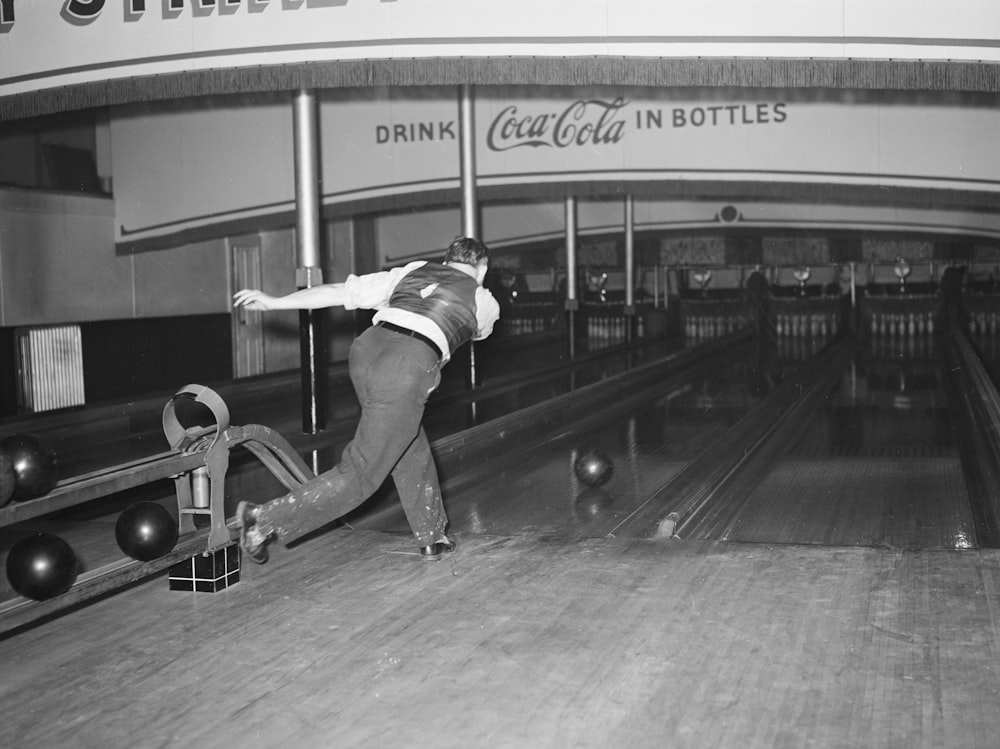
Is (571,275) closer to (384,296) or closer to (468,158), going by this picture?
(468,158)

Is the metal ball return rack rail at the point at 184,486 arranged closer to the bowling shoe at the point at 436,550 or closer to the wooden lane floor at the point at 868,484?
the bowling shoe at the point at 436,550

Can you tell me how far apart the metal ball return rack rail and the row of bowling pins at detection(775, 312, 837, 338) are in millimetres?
12826

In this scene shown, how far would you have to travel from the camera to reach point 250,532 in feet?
11.0

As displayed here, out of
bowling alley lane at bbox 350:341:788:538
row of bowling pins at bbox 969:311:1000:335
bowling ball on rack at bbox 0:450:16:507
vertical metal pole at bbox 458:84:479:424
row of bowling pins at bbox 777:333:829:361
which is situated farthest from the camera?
row of bowling pins at bbox 969:311:1000:335

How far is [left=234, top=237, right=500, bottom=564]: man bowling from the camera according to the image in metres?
3.33

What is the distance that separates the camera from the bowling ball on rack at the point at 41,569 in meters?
2.66

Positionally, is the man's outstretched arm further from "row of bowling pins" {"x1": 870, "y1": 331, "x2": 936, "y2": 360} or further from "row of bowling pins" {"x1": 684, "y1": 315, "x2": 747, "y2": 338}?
"row of bowling pins" {"x1": 684, "y1": 315, "x2": 747, "y2": 338}

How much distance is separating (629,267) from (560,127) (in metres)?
3.95

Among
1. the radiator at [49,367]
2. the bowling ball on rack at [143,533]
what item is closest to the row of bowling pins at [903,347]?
the radiator at [49,367]

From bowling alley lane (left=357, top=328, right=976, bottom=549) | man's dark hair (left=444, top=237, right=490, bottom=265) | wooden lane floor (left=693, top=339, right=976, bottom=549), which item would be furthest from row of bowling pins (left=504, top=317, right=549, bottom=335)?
man's dark hair (left=444, top=237, right=490, bottom=265)

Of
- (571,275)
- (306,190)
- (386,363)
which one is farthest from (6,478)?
(571,275)

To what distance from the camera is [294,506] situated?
337cm

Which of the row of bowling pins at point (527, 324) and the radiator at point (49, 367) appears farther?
the row of bowling pins at point (527, 324)

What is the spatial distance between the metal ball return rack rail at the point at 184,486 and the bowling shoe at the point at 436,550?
50 centimetres
